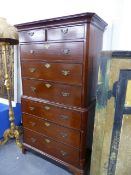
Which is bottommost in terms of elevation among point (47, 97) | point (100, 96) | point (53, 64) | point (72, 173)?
point (72, 173)

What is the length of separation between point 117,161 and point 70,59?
95 centimetres

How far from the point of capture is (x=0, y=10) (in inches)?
104

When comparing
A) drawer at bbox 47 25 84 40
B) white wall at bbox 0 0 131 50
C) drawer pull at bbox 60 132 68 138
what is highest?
white wall at bbox 0 0 131 50

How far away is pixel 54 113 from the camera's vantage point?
5.76ft

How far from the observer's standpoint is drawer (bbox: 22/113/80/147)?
1.67m

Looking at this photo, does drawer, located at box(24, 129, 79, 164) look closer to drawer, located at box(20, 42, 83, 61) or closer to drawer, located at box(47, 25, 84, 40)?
drawer, located at box(20, 42, 83, 61)

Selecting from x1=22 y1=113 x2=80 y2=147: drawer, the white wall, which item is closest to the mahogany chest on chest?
x1=22 y1=113 x2=80 y2=147: drawer

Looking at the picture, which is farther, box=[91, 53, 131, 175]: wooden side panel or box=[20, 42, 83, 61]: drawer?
box=[20, 42, 83, 61]: drawer

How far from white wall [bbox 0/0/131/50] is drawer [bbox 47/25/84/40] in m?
0.54

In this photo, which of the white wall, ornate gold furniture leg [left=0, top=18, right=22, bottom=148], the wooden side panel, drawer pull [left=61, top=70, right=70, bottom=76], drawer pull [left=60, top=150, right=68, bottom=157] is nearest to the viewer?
the wooden side panel

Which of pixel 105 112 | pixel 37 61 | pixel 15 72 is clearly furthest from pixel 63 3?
pixel 105 112

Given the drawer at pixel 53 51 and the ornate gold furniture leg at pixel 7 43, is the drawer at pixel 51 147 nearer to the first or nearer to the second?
the ornate gold furniture leg at pixel 7 43

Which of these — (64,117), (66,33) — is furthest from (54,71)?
(64,117)

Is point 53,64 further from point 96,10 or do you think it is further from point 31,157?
point 31,157
